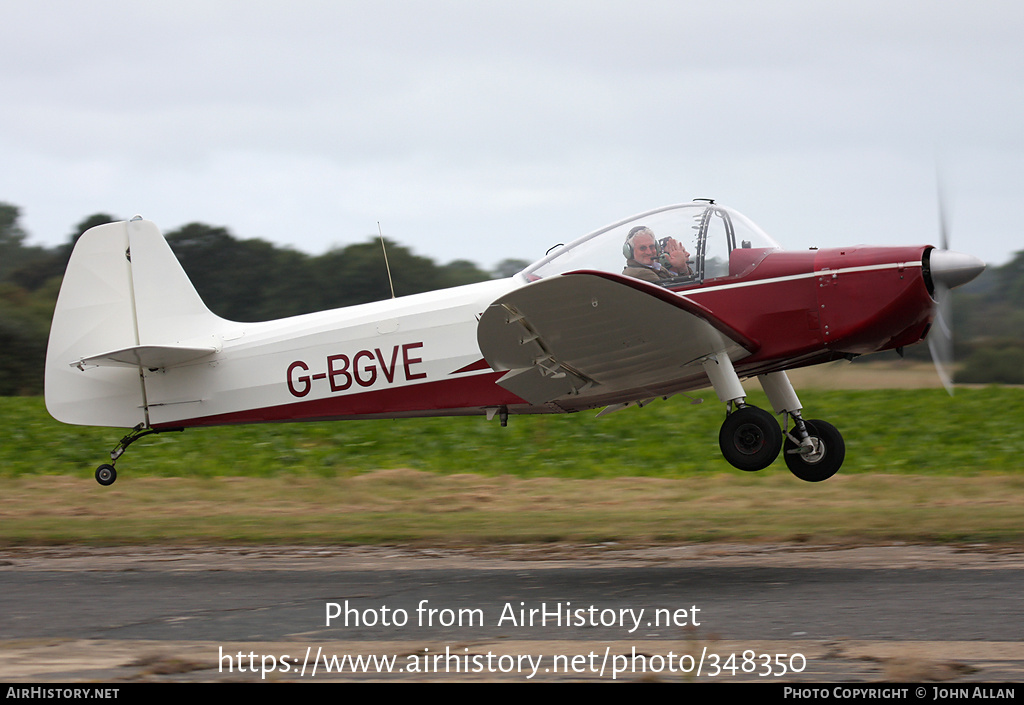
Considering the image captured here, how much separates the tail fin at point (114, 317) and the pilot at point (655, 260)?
4690 mm

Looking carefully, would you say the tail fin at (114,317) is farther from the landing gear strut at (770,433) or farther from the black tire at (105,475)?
the landing gear strut at (770,433)

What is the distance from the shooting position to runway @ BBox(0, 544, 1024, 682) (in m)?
5.62

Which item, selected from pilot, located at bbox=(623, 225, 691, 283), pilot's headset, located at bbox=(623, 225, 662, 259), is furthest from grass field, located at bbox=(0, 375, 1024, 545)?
pilot's headset, located at bbox=(623, 225, 662, 259)

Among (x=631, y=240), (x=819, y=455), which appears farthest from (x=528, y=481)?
(x=631, y=240)

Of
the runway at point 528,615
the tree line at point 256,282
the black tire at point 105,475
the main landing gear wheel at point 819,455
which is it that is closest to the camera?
the runway at point 528,615

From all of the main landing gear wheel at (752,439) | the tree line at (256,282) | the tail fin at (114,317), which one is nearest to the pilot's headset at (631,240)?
the main landing gear wheel at (752,439)

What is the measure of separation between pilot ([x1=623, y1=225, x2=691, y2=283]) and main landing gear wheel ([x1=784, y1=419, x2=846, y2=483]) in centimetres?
191

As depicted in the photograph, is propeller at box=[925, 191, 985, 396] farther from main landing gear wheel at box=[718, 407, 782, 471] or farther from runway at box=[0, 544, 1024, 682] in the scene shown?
runway at box=[0, 544, 1024, 682]

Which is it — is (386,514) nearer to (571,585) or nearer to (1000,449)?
(571,585)

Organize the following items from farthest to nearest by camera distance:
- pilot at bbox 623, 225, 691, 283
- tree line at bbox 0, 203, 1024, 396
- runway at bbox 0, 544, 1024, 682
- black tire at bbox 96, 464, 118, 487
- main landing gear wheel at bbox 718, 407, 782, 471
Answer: tree line at bbox 0, 203, 1024, 396 < black tire at bbox 96, 464, 118, 487 < pilot at bbox 623, 225, 691, 283 < main landing gear wheel at bbox 718, 407, 782, 471 < runway at bbox 0, 544, 1024, 682

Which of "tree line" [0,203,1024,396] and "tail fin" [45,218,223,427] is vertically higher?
"tree line" [0,203,1024,396]

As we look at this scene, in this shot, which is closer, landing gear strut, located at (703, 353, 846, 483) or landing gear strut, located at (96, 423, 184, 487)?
landing gear strut, located at (703, 353, 846, 483)

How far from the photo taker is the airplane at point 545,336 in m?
8.07

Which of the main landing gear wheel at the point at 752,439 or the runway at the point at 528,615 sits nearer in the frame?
the runway at the point at 528,615
